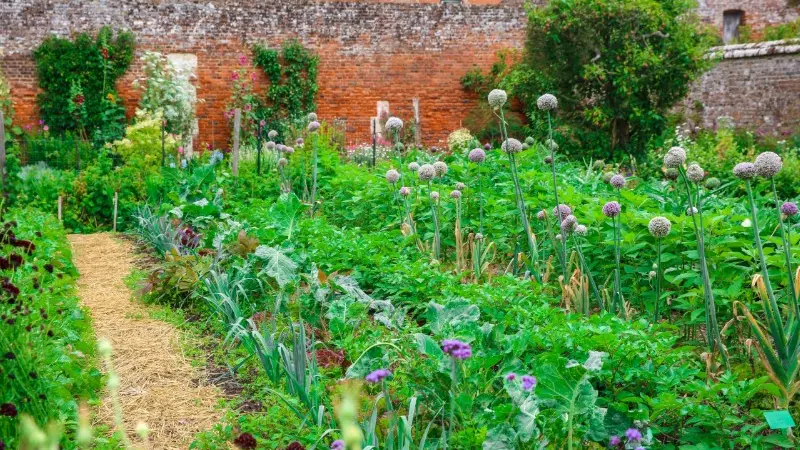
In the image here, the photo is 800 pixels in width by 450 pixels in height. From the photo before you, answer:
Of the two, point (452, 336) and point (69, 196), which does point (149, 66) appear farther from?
point (452, 336)

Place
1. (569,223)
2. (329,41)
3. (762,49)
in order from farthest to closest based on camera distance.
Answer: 1. (329,41)
2. (762,49)
3. (569,223)

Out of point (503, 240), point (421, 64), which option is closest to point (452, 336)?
point (503, 240)

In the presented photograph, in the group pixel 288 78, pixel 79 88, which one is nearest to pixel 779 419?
pixel 79 88

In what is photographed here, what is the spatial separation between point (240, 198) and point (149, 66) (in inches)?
260

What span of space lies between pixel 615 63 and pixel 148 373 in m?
8.41

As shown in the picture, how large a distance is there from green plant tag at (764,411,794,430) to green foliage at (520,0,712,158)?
27.5 feet

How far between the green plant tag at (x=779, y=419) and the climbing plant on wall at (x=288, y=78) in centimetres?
1258

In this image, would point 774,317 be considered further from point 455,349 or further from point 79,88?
point 79,88

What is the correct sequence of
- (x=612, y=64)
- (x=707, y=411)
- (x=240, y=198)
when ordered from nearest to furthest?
(x=707, y=411), (x=240, y=198), (x=612, y=64)

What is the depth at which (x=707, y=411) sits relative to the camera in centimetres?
261

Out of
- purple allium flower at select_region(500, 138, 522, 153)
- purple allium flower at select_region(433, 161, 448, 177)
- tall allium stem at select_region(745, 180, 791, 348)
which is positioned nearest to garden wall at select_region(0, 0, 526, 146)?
purple allium flower at select_region(433, 161, 448, 177)

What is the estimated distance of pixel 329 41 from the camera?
585 inches

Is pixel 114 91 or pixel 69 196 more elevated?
pixel 114 91

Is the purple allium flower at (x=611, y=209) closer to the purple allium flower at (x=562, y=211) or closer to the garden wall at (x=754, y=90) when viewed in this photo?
the purple allium flower at (x=562, y=211)
